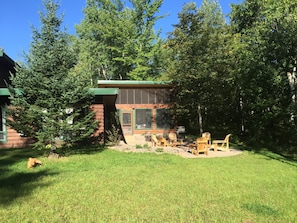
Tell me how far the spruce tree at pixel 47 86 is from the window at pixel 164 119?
11826mm

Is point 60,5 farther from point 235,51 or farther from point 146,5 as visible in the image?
point 146,5

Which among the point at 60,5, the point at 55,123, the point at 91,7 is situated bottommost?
the point at 55,123

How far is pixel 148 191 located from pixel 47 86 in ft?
16.8

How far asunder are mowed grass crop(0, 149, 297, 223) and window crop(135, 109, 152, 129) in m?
11.7

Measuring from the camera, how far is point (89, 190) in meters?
5.54

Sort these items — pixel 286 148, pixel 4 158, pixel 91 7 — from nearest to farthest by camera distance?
pixel 4 158 < pixel 286 148 < pixel 91 7

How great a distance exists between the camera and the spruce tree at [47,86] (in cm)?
864

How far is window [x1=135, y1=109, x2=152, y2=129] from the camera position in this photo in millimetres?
20594

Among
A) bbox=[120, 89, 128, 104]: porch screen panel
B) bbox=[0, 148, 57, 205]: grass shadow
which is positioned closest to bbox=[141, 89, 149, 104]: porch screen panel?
bbox=[120, 89, 128, 104]: porch screen panel

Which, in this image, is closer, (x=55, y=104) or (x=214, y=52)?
(x=55, y=104)

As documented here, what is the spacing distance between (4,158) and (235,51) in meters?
14.4

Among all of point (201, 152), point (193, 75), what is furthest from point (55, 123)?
point (193, 75)

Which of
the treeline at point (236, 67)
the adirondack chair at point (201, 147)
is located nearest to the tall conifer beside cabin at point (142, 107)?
the treeline at point (236, 67)

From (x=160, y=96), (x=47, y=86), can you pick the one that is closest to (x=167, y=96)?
(x=160, y=96)
